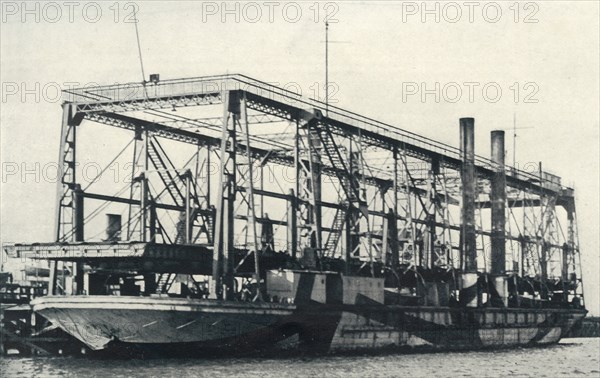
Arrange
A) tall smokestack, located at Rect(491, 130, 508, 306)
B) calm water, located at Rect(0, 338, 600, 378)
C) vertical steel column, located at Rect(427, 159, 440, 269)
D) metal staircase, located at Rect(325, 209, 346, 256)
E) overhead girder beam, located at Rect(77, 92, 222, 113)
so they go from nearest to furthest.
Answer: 1. calm water, located at Rect(0, 338, 600, 378)
2. overhead girder beam, located at Rect(77, 92, 222, 113)
3. metal staircase, located at Rect(325, 209, 346, 256)
4. vertical steel column, located at Rect(427, 159, 440, 269)
5. tall smokestack, located at Rect(491, 130, 508, 306)

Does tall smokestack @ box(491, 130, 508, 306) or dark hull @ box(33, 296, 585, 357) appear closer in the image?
dark hull @ box(33, 296, 585, 357)

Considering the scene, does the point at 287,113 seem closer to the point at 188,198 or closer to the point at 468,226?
the point at 188,198

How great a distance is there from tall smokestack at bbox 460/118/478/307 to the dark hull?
636 cm

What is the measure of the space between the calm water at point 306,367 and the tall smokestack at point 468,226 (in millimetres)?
15236

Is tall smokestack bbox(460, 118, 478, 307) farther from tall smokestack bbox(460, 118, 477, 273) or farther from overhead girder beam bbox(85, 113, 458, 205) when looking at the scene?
overhead girder beam bbox(85, 113, 458, 205)

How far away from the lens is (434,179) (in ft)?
212

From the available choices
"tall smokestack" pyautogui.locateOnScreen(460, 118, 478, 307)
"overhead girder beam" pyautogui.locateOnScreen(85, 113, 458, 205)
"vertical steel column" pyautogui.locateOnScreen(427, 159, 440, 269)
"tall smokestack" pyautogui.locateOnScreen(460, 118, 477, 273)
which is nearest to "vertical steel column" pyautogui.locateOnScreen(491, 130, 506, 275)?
"tall smokestack" pyautogui.locateOnScreen(460, 118, 477, 273)

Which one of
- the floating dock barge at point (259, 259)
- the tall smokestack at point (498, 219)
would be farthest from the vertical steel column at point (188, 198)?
the tall smokestack at point (498, 219)

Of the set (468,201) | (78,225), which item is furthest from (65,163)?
(468,201)

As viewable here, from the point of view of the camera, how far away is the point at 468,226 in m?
69.7

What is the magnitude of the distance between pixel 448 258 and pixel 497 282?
6.06 metres

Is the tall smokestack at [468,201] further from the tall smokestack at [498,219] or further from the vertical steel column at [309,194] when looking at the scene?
the vertical steel column at [309,194]

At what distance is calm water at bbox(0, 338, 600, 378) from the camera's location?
36938 mm

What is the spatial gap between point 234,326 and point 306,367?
3983 mm
